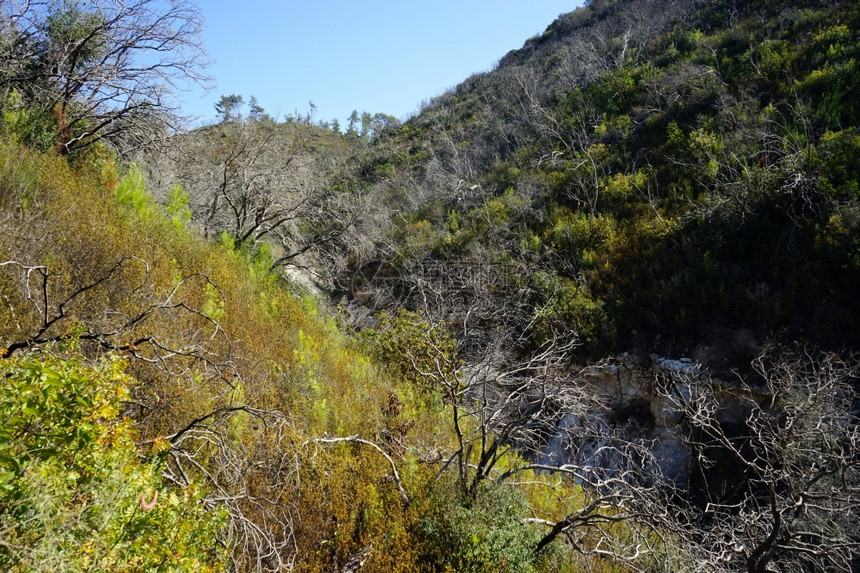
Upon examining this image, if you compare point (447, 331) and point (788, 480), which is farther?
point (447, 331)

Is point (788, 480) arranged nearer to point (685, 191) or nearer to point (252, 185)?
point (685, 191)

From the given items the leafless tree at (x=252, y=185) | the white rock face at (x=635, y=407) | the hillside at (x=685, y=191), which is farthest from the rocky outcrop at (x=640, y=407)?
the leafless tree at (x=252, y=185)

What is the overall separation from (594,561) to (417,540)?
189 centimetres

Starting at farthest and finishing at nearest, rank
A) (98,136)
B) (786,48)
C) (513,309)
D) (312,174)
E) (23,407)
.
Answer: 1. (786,48)
2. (312,174)
3. (513,309)
4. (98,136)
5. (23,407)

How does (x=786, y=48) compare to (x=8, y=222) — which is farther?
(x=786, y=48)

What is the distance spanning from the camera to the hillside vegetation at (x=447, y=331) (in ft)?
9.78

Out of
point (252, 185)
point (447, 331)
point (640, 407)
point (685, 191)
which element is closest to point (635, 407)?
point (640, 407)

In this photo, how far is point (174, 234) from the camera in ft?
22.0

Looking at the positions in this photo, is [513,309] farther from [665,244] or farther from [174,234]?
[174,234]

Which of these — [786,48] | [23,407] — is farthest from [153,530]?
[786,48]

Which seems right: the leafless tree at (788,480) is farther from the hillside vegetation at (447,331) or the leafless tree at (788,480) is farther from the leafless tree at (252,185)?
the leafless tree at (252,185)

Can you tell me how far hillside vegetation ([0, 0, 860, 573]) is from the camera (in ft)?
9.78

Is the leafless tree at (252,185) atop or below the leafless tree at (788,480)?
atop

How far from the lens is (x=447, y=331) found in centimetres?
894
